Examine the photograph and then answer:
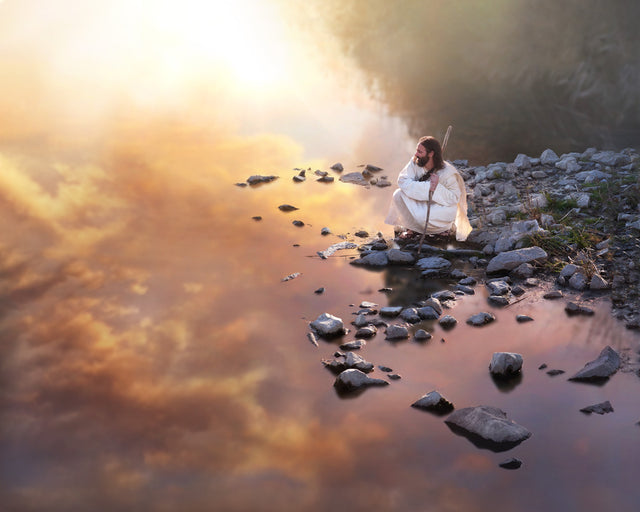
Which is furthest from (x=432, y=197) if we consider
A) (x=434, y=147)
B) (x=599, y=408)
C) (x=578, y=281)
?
(x=599, y=408)

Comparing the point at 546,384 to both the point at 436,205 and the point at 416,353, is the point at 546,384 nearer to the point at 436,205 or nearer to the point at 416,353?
the point at 416,353

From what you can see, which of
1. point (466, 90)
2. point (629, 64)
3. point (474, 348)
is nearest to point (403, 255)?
point (474, 348)

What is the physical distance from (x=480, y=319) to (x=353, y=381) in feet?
4.88

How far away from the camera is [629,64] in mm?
14945

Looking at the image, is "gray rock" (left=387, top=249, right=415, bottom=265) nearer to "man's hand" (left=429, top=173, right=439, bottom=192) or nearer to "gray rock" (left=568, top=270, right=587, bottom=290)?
"man's hand" (left=429, top=173, right=439, bottom=192)

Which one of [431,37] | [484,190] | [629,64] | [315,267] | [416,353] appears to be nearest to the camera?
[416,353]

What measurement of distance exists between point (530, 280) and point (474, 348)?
132 centimetres

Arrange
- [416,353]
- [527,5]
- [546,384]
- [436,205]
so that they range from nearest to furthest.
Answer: [546,384]
[416,353]
[436,205]
[527,5]

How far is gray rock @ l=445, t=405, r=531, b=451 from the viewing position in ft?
14.4

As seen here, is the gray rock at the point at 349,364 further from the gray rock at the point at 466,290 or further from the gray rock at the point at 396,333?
the gray rock at the point at 466,290

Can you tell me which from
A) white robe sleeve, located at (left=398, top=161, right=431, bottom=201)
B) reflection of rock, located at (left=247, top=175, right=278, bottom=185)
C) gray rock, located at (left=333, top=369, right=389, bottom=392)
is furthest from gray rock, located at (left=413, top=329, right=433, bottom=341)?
reflection of rock, located at (left=247, top=175, right=278, bottom=185)

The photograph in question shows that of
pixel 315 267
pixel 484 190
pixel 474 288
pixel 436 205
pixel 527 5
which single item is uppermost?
pixel 527 5

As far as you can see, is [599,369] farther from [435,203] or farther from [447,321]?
[435,203]

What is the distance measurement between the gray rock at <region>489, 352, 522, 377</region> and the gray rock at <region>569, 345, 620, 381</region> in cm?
40
